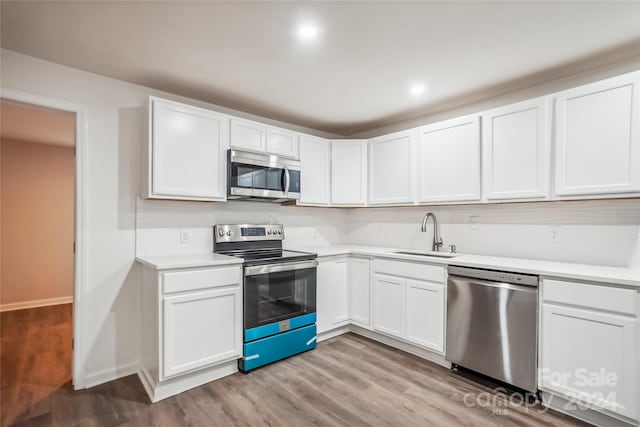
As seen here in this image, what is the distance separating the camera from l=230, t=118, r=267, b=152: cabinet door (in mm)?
2908

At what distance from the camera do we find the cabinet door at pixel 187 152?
8.17 ft

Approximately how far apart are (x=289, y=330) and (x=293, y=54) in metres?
2.30

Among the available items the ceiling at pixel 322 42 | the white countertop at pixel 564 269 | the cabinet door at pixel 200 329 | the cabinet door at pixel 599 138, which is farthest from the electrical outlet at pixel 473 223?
the cabinet door at pixel 200 329

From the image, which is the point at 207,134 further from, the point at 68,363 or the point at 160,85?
the point at 68,363

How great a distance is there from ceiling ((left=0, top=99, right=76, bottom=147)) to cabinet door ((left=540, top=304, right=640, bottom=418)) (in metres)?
4.48

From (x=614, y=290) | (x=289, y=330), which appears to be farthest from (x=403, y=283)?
(x=614, y=290)

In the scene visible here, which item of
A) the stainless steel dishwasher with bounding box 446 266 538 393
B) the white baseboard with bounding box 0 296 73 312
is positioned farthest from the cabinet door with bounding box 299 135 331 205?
the white baseboard with bounding box 0 296 73 312

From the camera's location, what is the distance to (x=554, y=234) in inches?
102

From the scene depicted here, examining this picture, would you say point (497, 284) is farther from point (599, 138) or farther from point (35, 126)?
point (35, 126)

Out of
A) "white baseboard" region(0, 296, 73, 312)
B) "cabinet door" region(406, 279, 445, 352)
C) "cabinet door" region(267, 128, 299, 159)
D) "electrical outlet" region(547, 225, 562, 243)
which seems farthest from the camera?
"white baseboard" region(0, 296, 73, 312)

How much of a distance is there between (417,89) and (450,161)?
0.74 m

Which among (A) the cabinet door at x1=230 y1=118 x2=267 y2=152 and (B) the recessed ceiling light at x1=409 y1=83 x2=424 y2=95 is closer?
(B) the recessed ceiling light at x1=409 y1=83 x2=424 y2=95

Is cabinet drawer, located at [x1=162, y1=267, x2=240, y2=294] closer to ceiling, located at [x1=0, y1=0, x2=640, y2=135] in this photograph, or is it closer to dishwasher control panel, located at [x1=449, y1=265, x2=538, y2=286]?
ceiling, located at [x1=0, y1=0, x2=640, y2=135]

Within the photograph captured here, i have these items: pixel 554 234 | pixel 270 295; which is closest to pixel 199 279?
pixel 270 295
